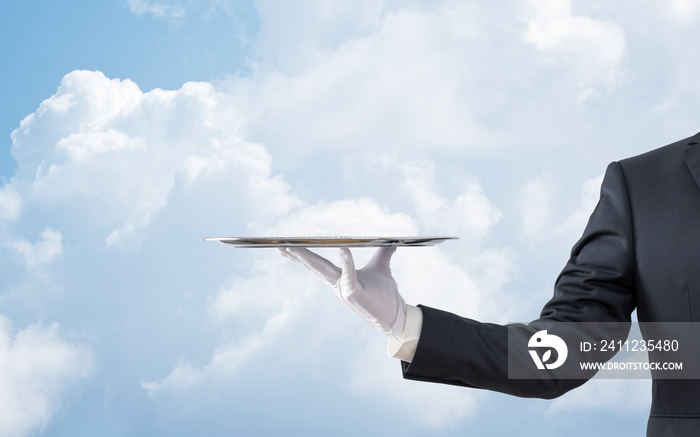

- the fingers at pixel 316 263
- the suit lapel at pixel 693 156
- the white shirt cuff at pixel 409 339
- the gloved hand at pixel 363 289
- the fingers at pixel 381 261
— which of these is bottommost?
the white shirt cuff at pixel 409 339

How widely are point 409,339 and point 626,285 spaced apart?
1.95 feet

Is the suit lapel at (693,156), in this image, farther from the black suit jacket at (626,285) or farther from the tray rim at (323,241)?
the tray rim at (323,241)

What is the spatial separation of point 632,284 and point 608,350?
0.18 meters

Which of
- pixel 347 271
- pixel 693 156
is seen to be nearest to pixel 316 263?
pixel 347 271

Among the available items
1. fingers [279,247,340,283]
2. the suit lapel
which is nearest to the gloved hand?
fingers [279,247,340,283]

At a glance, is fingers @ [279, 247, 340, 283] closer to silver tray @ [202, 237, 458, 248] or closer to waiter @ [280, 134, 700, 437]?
waiter @ [280, 134, 700, 437]

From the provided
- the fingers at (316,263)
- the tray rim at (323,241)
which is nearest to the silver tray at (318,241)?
the tray rim at (323,241)

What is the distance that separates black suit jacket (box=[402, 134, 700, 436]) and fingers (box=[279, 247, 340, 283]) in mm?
249

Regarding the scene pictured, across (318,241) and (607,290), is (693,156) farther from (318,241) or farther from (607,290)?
(318,241)

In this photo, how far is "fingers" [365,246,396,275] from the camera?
1929 millimetres

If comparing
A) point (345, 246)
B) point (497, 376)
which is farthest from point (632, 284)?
point (345, 246)

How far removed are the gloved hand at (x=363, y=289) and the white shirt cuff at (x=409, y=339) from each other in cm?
1

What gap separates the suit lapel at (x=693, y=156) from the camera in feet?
6.19

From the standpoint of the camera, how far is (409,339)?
1.74 meters
